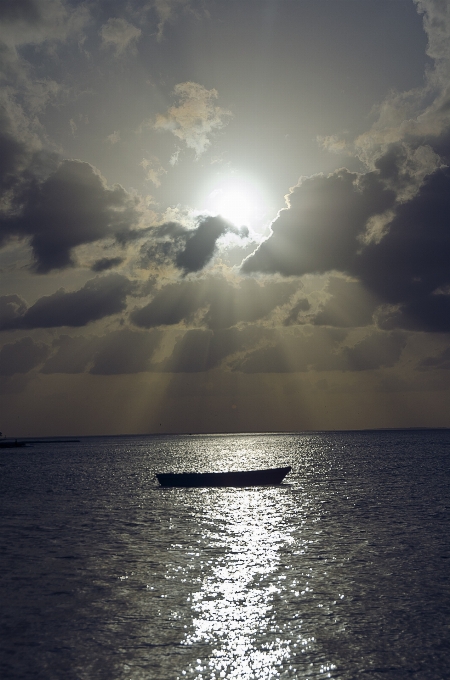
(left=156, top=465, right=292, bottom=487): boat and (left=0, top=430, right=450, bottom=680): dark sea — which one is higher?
(left=156, top=465, right=292, bottom=487): boat

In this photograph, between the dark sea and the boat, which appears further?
the boat

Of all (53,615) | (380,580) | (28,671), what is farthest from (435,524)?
(28,671)

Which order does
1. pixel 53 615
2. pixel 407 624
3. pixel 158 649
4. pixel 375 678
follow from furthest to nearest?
1. pixel 53 615
2. pixel 407 624
3. pixel 158 649
4. pixel 375 678

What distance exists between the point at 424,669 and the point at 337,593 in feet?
28.2

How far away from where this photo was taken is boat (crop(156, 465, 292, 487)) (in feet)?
288

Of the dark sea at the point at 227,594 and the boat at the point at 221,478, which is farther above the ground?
the boat at the point at 221,478

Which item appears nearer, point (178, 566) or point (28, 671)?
point (28, 671)

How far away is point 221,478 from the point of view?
8844 cm

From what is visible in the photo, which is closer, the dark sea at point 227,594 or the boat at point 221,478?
the dark sea at point 227,594

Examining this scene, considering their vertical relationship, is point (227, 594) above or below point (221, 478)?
below

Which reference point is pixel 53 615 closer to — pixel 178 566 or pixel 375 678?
pixel 178 566

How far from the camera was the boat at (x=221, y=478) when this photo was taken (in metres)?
87.9

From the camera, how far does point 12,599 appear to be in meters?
27.3

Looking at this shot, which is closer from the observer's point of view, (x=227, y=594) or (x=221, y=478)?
(x=227, y=594)
